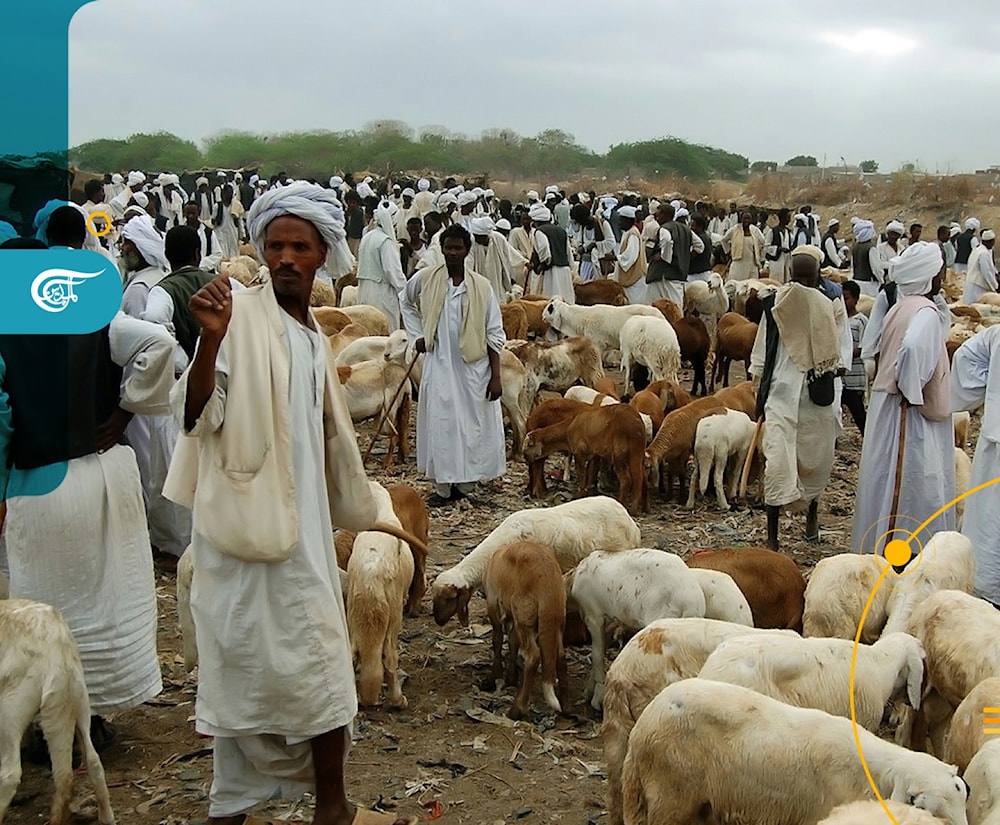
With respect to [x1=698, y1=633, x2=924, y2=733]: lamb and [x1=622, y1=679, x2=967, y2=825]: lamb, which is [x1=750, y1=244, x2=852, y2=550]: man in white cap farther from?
[x1=622, y1=679, x2=967, y2=825]: lamb

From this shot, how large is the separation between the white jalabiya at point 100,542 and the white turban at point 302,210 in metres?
1.10

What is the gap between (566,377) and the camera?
479 inches

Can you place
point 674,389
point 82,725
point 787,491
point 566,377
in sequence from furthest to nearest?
point 566,377 → point 674,389 → point 787,491 → point 82,725

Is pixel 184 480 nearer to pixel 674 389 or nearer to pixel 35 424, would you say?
pixel 35 424

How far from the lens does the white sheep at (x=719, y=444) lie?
358 inches

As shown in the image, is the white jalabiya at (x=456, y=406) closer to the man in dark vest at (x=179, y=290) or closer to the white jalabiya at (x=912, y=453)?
the man in dark vest at (x=179, y=290)

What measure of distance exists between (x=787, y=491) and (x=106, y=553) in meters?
5.04

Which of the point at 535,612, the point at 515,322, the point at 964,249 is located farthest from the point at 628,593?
the point at 964,249

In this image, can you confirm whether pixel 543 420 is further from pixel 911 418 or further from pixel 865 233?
pixel 865 233

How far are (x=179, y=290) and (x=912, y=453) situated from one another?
4962 millimetres

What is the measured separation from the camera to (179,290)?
6.66 meters

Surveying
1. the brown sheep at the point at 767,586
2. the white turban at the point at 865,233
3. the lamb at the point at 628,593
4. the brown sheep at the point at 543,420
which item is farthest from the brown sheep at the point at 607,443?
the white turban at the point at 865,233

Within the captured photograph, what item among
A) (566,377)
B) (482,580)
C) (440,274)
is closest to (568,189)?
(566,377)

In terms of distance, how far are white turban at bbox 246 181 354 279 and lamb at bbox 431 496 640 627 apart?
295cm
